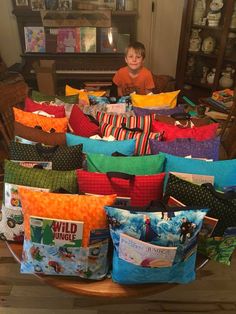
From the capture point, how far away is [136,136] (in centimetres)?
160

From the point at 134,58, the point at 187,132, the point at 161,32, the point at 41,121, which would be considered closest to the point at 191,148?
the point at 187,132

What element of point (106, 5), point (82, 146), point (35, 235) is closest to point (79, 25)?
point (106, 5)

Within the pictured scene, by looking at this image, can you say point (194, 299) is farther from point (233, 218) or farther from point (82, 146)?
point (82, 146)

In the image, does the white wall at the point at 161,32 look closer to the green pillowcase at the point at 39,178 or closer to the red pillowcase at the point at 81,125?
the red pillowcase at the point at 81,125

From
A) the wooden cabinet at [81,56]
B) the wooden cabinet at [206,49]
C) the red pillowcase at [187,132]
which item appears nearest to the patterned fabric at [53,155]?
the red pillowcase at [187,132]

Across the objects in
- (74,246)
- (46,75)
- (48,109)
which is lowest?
(74,246)

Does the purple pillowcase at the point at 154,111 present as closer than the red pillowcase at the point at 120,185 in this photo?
No

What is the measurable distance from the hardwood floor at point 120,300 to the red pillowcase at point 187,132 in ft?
2.78

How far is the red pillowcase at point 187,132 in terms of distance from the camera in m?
1.60

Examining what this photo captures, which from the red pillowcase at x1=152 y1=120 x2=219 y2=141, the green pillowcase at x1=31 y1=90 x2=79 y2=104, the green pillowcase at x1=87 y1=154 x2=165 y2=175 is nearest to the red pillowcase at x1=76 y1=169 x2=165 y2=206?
the green pillowcase at x1=87 y1=154 x2=165 y2=175

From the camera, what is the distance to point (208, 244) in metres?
1.17

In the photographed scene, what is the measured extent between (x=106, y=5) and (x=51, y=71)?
3.35 feet

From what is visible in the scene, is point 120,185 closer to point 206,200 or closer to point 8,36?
point 206,200

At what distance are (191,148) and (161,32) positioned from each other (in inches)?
105
